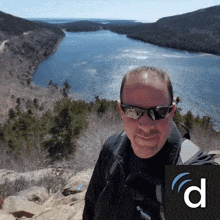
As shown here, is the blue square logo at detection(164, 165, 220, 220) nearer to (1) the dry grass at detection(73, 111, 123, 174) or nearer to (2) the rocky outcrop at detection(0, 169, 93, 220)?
(2) the rocky outcrop at detection(0, 169, 93, 220)

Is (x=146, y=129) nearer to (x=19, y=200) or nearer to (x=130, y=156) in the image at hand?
(x=130, y=156)

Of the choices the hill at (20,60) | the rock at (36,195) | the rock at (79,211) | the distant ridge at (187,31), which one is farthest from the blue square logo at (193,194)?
the distant ridge at (187,31)

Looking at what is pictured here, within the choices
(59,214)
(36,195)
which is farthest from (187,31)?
(59,214)

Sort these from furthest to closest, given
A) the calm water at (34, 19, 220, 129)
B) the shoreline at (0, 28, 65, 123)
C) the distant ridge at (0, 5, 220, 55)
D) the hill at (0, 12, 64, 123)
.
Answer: the distant ridge at (0, 5, 220, 55), the hill at (0, 12, 64, 123), the shoreline at (0, 28, 65, 123), the calm water at (34, 19, 220, 129)

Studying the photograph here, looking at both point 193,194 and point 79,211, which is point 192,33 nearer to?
point 79,211

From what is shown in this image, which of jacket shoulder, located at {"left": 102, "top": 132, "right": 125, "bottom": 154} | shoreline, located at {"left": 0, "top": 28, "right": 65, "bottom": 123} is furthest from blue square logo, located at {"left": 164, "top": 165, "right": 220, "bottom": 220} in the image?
shoreline, located at {"left": 0, "top": 28, "right": 65, "bottom": 123}

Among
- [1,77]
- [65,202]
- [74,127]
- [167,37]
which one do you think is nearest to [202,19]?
[167,37]

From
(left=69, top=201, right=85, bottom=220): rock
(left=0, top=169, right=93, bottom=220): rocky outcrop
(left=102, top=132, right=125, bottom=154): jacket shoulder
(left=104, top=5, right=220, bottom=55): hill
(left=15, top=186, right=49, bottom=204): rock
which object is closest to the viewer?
(left=102, top=132, right=125, bottom=154): jacket shoulder

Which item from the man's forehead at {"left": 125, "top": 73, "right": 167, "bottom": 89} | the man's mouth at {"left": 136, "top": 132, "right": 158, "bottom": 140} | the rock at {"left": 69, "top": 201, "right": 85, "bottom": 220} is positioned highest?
the man's forehead at {"left": 125, "top": 73, "right": 167, "bottom": 89}
